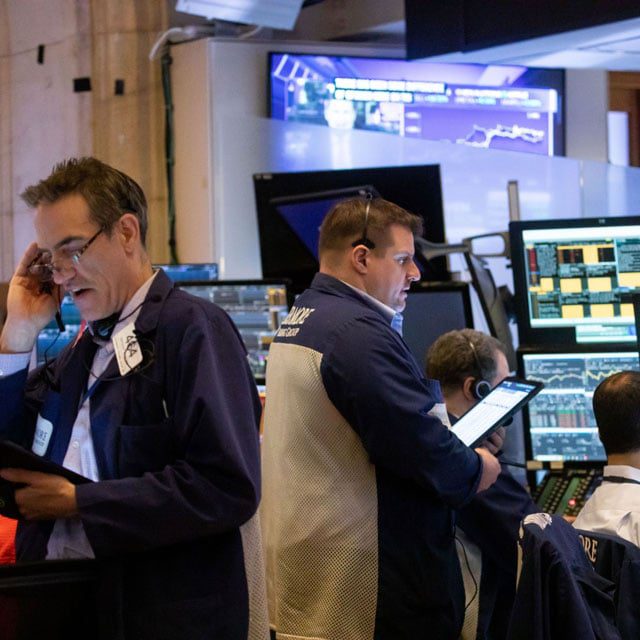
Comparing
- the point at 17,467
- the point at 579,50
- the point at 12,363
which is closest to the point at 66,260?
the point at 12,363

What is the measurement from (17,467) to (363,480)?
1002mm

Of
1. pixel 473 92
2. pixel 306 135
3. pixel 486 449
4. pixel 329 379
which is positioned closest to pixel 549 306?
pixel 486 449

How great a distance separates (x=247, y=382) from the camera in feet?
6.22

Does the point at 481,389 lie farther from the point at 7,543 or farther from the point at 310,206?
the point at 310,206

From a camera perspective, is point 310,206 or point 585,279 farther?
point 310,206

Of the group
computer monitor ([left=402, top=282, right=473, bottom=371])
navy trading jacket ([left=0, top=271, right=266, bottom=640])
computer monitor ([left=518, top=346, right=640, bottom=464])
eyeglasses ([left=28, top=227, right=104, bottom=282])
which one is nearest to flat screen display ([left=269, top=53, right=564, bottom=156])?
computer monitor ([left=402, top=282, right=473, bottom=371])

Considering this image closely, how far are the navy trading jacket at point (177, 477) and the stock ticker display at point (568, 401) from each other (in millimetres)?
2024

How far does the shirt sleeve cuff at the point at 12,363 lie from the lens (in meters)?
2.05

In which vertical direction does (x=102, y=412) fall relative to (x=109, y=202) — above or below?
below

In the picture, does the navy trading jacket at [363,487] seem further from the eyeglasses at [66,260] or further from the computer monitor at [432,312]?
the computer monitor at [432,312]

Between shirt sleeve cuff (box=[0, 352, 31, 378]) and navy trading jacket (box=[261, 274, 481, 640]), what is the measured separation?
0.74m

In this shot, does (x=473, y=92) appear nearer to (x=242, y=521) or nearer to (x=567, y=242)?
(x=567, y=242)

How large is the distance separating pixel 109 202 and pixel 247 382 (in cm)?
36

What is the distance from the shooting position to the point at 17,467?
1.75 metres
